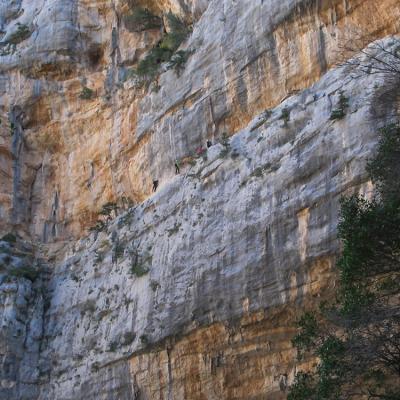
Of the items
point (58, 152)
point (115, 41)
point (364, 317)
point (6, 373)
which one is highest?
point (115, 41)

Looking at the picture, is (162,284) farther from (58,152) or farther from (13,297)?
(58,152)

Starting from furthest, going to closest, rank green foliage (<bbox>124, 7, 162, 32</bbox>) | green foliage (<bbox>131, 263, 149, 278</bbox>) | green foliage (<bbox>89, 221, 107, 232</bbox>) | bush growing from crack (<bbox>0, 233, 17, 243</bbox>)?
green foliage (<bbox>124, 7, 162, 32</bbox>)
bush growing from crack (<bbox>0, 233, 17, 243</bbox>)
green foliage (<bbox>89, 221, 107, 232</bbox>)
green foliage (<bbox>131, 263, 149, 278</bbox>)

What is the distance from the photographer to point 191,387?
1727 centimetres

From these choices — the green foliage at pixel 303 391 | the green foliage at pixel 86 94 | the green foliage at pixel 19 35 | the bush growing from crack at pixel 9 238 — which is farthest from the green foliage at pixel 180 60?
the green foliage at pixel 303 391

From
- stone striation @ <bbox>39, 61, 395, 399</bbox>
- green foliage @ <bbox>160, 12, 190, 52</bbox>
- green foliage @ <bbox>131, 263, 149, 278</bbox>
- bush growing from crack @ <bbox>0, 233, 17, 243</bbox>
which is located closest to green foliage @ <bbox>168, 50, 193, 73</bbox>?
green foliage @ <bbox>160, 12, 190, 52</bbox>

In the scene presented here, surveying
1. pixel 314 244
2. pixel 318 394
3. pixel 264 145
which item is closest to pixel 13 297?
pixel 264 145

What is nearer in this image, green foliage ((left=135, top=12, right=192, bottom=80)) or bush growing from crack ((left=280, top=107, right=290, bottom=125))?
bush growing from crack ((left=280, top=107, right=290, bottom=125))

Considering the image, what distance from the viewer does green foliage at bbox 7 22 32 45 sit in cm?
2967

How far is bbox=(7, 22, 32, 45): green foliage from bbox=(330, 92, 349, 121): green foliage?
17522 millimetres

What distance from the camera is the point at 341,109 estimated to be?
16.2m

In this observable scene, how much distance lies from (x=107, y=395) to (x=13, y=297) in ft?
17.8

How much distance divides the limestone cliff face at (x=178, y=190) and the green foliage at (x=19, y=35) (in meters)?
0.50

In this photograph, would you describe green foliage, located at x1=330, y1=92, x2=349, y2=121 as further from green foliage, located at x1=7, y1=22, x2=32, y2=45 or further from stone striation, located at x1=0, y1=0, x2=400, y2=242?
green foliage, located at x1=7, y1=22, x2=32, y2=45

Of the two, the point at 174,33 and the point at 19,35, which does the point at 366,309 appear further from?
the point at 19,35
